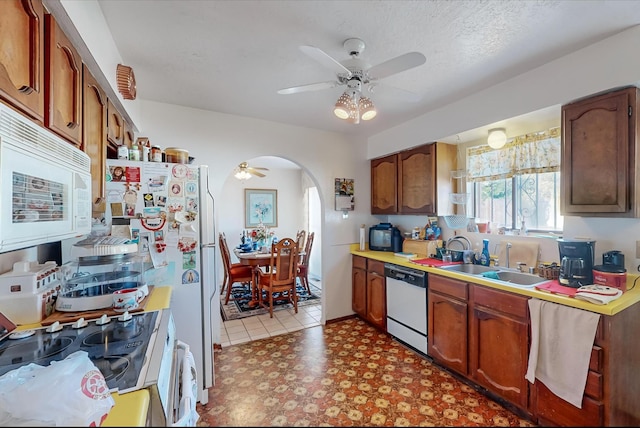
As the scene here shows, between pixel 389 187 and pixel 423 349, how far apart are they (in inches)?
70.5

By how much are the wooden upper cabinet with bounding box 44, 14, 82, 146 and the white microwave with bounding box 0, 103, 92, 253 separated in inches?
5.9

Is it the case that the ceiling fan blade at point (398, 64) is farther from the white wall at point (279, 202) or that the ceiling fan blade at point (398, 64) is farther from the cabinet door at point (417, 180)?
the white wall at point (279, 202)

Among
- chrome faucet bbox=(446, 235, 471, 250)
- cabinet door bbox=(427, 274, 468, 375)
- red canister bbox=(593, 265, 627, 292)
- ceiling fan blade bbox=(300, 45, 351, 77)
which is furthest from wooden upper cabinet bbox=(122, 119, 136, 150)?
red canister bbox=(593, 265, 627, 292)

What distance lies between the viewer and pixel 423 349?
2.57 meters

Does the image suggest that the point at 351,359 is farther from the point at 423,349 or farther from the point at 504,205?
the point at 504,205

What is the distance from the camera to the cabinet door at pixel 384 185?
3.36 metres

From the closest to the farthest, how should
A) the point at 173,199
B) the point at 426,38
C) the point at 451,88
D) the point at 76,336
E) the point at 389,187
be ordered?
the point at 76,336
the point at 426,38
the point at 173,199
the point at 451,88
the point at 389,187

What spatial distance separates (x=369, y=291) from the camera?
3291 mm

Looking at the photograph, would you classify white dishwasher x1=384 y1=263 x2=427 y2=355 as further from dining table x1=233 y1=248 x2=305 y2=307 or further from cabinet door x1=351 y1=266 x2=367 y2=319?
dining table x1=233 y1=248 x2=305 y2=307

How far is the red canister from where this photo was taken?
63.5 inches

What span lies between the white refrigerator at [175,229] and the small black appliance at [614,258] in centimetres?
265

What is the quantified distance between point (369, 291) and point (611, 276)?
6.80 ft

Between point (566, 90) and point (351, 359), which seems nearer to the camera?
point (566, 90)

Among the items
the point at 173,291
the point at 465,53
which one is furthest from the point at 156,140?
the point at 465,53
